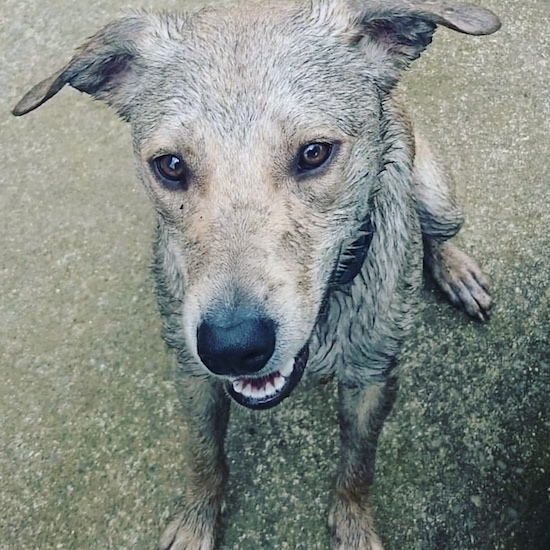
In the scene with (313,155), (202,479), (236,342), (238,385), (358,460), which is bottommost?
(202,479)

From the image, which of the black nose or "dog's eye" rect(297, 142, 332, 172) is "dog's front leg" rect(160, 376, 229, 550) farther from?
"dog's eye" rect(297, 142, 332, 172)

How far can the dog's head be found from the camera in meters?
2.13

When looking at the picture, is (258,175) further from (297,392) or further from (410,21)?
(297,392)

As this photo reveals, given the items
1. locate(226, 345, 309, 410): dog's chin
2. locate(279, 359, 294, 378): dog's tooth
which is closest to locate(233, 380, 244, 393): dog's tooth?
locate(226, 345, 309, 410): dog's chin

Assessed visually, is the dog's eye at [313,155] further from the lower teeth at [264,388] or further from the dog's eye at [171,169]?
the lower teeth at [264,388]

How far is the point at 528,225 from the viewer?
389 cm

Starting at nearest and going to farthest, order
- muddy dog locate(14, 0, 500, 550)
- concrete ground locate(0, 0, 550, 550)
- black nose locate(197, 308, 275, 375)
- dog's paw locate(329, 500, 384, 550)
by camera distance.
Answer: black nose locate(197, 308, 275, 375) < muddy dog locate(14, 0, 500, 550) < dog's paw locate(329, 500, 384, 550) < concrete ground locate(0, 0, 550, 550)

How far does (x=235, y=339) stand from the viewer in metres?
2.04

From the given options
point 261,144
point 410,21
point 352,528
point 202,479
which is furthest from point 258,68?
point 352,528

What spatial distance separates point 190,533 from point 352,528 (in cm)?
62

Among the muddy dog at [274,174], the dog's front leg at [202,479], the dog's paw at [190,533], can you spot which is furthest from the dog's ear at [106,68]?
the dog's paw at [190,533]

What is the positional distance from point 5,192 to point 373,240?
2276 mm

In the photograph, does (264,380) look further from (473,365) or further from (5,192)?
(5,192)

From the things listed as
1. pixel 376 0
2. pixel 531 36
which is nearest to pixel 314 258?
pixel 376 0
